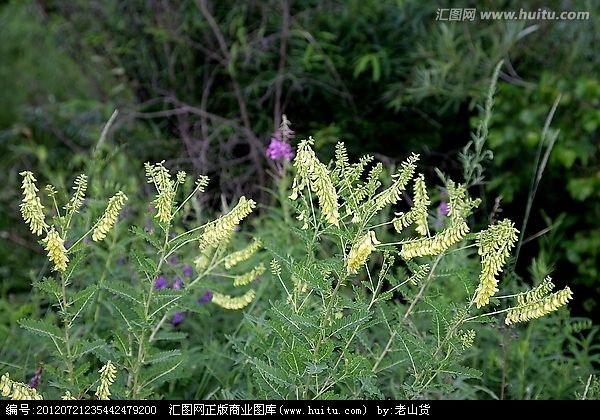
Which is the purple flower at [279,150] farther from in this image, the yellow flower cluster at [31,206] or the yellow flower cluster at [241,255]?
the yellow flower cluster at [31,206]

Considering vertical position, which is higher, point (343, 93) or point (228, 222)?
point (228, 222)

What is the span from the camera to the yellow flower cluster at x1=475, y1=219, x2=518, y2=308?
1630 mm

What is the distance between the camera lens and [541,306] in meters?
1.70

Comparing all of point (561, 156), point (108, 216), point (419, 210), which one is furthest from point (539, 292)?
point (561, 156)

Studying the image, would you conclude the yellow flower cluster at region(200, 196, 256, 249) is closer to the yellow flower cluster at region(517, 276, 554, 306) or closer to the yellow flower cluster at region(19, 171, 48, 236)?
the yellow flower cluster at region(19, 171, 48, 236)

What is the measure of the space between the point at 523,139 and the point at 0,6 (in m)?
3.96

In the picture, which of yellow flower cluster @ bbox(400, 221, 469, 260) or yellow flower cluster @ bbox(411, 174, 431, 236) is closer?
yellow flower cluster @ bbox(400, 221, 469, 260)

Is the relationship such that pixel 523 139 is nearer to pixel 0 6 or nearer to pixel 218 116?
pixel 218 116

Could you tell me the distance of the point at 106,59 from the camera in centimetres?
453

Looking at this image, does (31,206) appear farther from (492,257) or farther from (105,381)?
(492,257)
